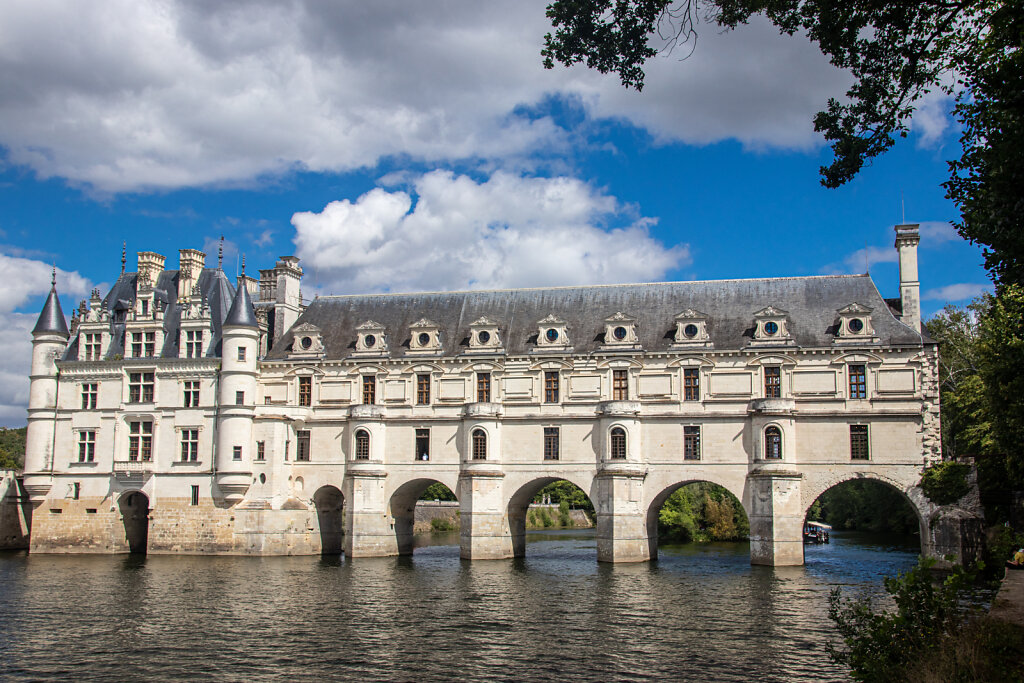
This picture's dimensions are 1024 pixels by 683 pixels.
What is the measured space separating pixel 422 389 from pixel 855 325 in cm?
2060

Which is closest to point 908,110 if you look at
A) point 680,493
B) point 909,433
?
point 909,433

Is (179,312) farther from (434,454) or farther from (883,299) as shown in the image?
(883,299)

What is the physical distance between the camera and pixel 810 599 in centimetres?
3116

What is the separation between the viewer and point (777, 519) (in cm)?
4034

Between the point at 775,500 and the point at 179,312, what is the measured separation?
106 feet

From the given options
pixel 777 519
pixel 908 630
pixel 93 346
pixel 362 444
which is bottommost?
pixel 908 630

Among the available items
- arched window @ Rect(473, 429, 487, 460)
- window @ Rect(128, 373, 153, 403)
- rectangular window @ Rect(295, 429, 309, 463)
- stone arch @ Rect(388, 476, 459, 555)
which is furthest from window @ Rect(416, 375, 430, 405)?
window @ Rect(128, 373, 153, 403)

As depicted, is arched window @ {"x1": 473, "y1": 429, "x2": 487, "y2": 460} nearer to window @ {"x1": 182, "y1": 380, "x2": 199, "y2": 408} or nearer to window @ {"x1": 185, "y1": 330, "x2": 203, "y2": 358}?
window @ {"x1": 182, "y1": 380, "x2": 199, "y2": 408}

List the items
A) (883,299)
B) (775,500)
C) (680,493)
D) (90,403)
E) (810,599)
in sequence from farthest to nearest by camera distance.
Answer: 1. (680,493)
2. (90,403)
3. (883,299)
4. (775,500)
5. (810,599)

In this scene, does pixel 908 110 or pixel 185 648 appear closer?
pixel 908 110

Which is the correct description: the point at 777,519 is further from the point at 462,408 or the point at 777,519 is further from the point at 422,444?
the point at 422,444

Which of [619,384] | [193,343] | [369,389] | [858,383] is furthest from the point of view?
[193,343]

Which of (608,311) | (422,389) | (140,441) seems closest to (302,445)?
(422,389)

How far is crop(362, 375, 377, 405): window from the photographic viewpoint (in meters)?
47.1
